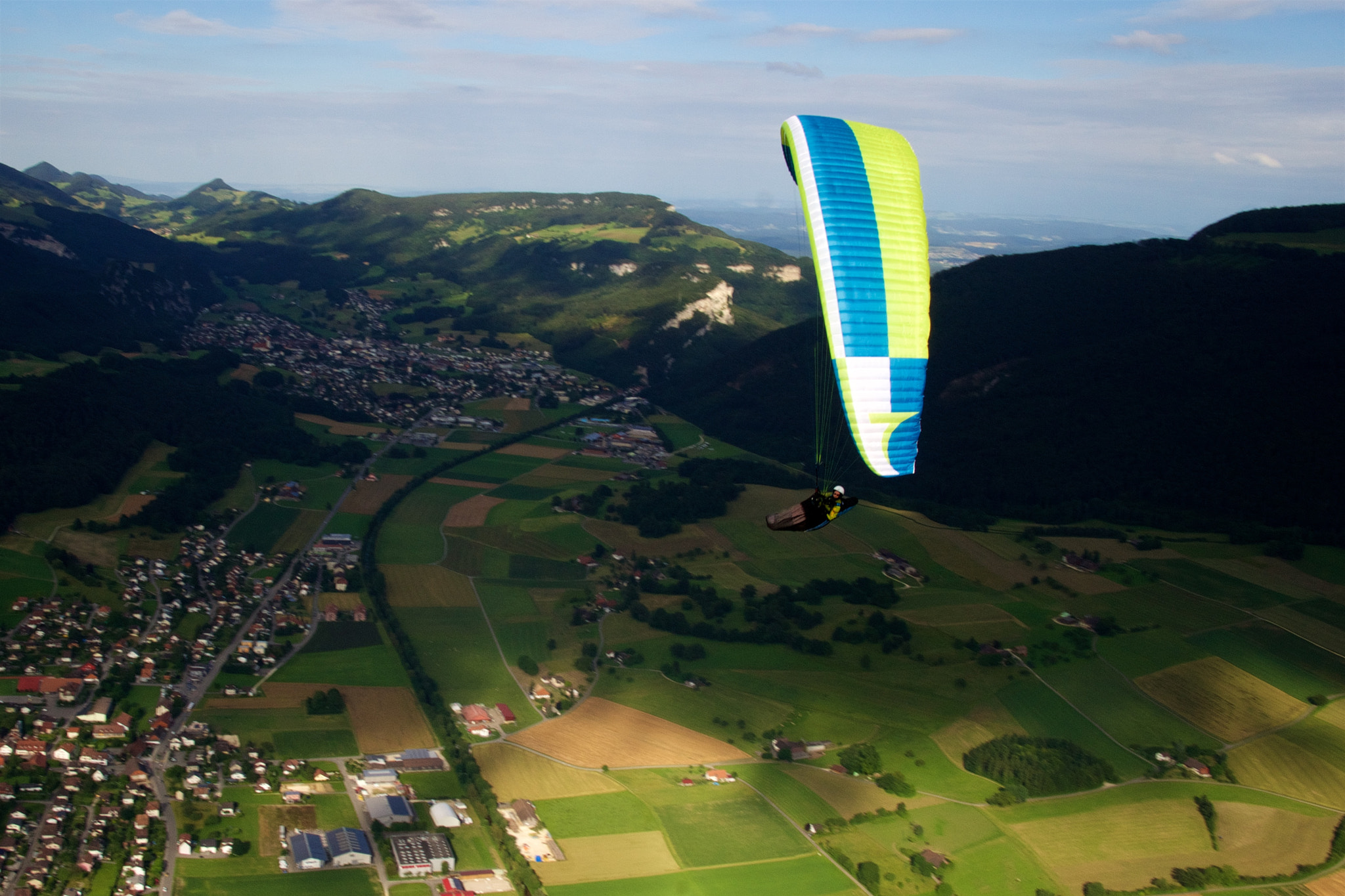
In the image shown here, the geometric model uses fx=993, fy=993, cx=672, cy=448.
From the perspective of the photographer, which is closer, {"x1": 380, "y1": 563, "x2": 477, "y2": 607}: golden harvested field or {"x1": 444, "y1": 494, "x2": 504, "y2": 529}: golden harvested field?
{"x1": 380, "y1": 563, "x2": 477, "y2": 607}: golden harvested field

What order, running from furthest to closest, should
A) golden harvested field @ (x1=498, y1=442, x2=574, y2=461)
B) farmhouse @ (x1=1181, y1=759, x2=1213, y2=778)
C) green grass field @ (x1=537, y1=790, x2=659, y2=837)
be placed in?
golden harvested field @ (x1=498, y1=442, x2=574, y2=461) → farmhouse @ (x1=1181, y1=759, x2=1213, y2=778) → green grass field @ (x1=537, y1=790, x2=659, y2=837)

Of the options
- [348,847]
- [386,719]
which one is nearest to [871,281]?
[348,847]

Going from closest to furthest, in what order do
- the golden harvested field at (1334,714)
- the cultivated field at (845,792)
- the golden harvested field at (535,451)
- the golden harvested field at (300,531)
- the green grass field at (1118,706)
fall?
the cultivated field at (845,792)
the green grass field at (1118,706)
the golden harvested field at (1334,714)
the golden harvested field at (300,531)
the golden harvested field at (535,451)

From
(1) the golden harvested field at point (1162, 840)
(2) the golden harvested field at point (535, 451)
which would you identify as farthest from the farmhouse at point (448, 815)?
(2) the golden harvested field at point (535, 451)

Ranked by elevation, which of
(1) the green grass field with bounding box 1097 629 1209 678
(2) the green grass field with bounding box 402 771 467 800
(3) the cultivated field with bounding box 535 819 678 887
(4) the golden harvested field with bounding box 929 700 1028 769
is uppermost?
(1) the green grass field with bounding box 1097 629 1209 678

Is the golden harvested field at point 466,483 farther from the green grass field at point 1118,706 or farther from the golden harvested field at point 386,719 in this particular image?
the green grass field at point 1118,706

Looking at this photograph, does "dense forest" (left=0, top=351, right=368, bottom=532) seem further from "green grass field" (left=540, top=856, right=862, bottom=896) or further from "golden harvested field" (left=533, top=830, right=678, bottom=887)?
"green grass field" (left=540, top=856, right=862, bottom=896)

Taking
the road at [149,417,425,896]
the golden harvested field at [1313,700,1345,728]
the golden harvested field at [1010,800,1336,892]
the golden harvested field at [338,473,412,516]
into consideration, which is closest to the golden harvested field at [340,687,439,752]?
the road at [149,417,425,896]
